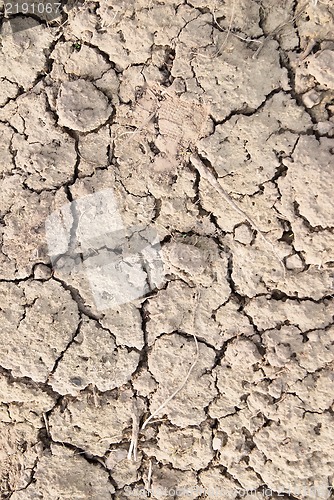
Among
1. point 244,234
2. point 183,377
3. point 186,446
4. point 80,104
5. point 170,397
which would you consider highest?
point 80,104

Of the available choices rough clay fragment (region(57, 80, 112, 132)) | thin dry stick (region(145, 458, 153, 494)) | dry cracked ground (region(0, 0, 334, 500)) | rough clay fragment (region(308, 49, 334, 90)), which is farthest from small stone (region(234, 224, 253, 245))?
thin dry stick (region(145, 458, 153, 494))

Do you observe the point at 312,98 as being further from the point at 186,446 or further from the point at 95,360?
the point at 186,446

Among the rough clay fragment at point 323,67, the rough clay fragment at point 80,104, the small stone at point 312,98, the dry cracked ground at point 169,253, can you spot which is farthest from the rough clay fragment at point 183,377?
the rough clay fragment at point 323,67

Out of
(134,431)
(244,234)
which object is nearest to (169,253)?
(244,234)

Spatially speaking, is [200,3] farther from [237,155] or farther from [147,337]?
[147,337]

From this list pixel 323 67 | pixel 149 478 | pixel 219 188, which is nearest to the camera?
pixel 323 67

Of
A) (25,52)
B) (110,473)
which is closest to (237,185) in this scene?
(25,52)

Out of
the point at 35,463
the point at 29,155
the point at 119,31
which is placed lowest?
the point at 35,463

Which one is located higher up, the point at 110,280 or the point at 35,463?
the point at 110,280
